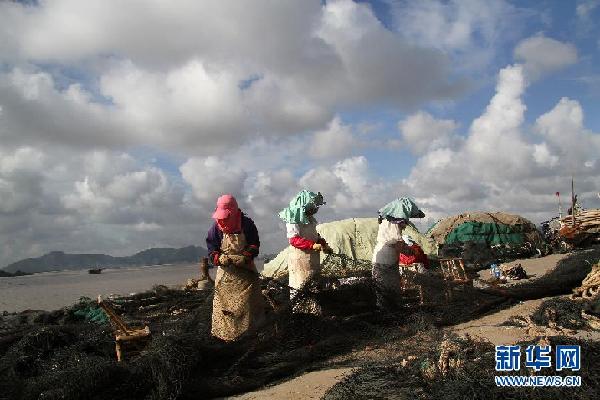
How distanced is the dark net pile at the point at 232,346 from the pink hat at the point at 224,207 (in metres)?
1.38

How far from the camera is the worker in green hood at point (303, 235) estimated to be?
23.2 feet

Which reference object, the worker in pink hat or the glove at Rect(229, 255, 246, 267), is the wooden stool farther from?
the glove at Rect(229, 255, 246, 267)

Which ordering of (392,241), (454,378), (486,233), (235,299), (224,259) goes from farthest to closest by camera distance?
(486,233)
(392,241)
(235,299)
(224,259)
(454,378)

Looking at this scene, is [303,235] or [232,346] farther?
[303,235]

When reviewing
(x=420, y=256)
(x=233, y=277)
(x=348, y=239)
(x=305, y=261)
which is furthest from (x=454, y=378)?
(x=348, y=239)

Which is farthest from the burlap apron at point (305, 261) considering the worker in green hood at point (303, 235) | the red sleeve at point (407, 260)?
the red sleeve at point (407, 260)

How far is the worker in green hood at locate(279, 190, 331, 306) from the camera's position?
7.06m

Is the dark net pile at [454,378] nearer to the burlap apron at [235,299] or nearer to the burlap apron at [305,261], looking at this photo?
the burlap apron at [235,299]

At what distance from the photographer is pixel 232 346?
5375mm

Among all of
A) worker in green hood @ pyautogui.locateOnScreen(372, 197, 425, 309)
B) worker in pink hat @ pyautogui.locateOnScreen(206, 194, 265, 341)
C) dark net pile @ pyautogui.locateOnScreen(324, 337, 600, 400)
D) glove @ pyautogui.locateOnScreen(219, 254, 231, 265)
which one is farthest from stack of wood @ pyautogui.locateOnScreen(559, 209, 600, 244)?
glove @ pyautogui.locateOnScreen(219, 254, 231, 265)

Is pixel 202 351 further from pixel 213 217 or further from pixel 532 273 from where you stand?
pixel 532 273

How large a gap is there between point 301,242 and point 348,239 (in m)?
13.5

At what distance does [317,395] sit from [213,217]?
2.49 meters

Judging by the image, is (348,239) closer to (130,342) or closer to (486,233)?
(486,233)
